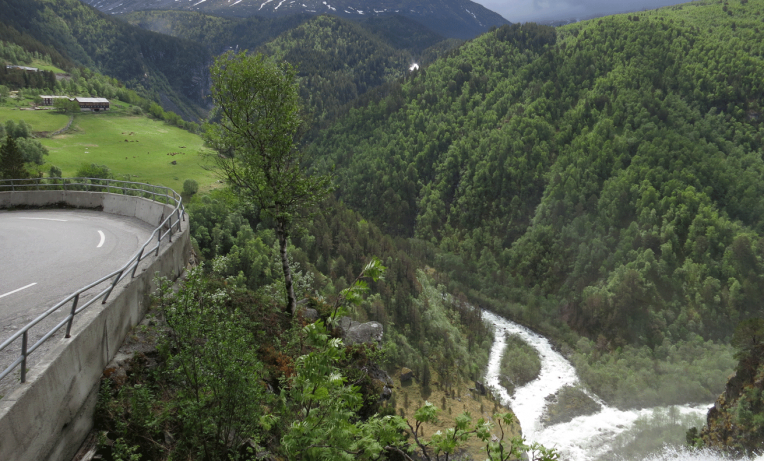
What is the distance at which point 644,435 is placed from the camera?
62844mm

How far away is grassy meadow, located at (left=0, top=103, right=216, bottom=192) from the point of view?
74.0 m

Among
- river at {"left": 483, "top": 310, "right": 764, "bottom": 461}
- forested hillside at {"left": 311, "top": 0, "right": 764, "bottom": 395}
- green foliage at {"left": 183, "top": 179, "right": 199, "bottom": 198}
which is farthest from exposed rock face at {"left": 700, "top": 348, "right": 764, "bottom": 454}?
green foliage at {"left": 183, "top": 179, "right": 199, "bottom": 198}

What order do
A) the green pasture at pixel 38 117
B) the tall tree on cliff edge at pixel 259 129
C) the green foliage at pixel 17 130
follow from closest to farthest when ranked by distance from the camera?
the tall tree on cliff edge at pixel 259 129, the green foliage at pixel 17 130, the green pasture at pixel 38 117

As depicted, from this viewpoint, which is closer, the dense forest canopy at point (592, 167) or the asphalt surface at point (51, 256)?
the asphalt surface at point (51, 256)

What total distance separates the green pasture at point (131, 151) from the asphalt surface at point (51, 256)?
3895 centimetres

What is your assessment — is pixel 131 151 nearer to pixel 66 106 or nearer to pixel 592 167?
pixel 66 106

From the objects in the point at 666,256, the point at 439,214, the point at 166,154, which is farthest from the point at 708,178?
the point at 166,154

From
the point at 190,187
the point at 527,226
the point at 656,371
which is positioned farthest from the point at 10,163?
the point at 527,226

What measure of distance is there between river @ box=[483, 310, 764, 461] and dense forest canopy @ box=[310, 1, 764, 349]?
1569cm

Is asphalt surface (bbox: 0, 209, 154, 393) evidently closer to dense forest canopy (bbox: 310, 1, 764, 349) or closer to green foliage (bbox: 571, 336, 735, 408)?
green foliage (bbox: 571, 336, 735, 408)

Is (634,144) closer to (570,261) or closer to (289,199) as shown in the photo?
(570,261)

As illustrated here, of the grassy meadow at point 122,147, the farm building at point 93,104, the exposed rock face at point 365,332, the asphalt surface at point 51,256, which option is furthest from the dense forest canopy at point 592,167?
the asphalt surface at point 51,256

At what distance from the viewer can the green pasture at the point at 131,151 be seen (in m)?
73.7

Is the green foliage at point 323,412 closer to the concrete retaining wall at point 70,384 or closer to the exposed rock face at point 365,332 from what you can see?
the concrete retaining wall at point 70,384
